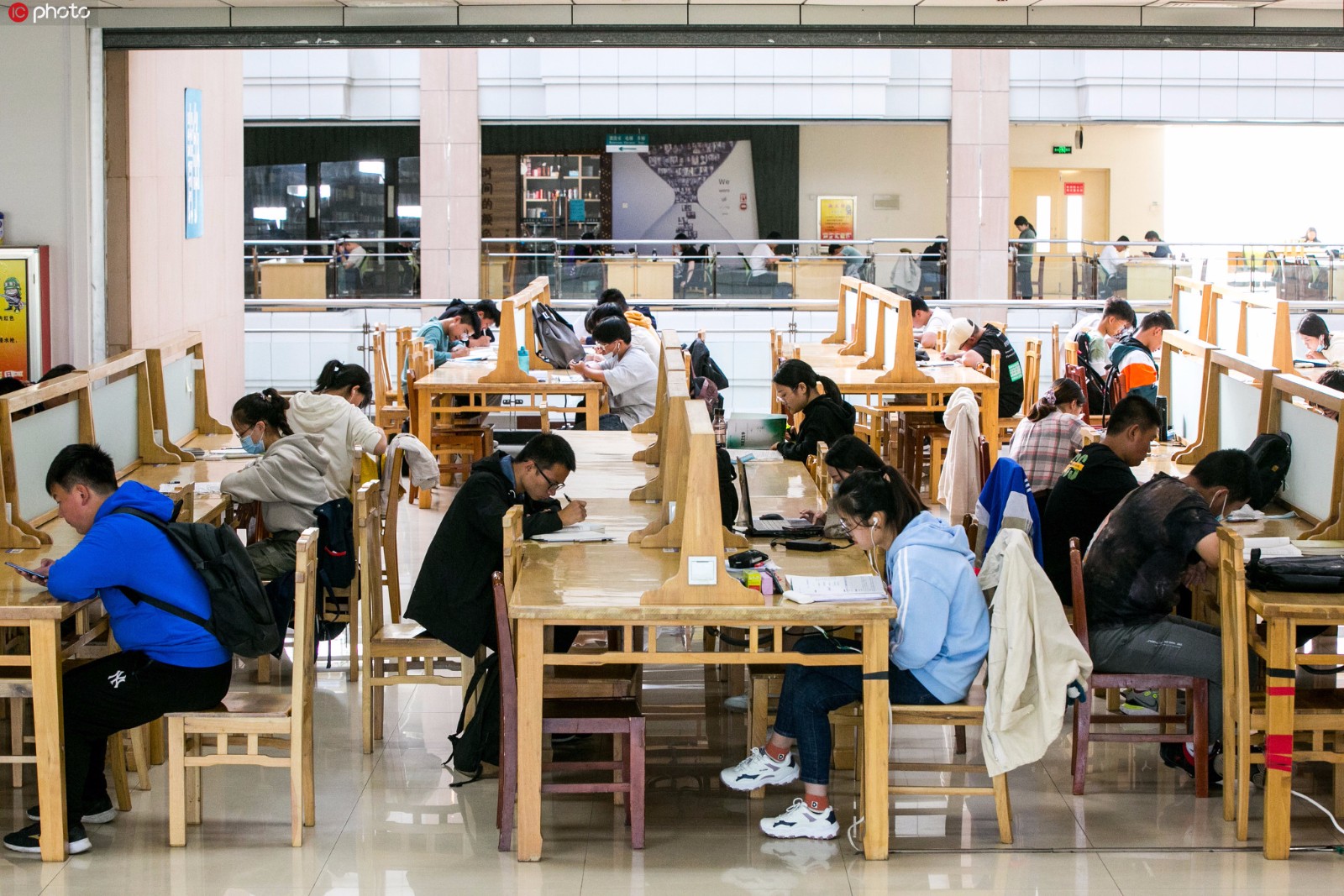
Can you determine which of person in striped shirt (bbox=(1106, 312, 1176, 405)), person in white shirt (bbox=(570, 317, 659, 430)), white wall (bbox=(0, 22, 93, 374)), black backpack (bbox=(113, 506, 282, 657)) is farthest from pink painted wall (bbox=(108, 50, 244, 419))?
person in striped shirt (bbox=(1106, 312, 1176, 405))

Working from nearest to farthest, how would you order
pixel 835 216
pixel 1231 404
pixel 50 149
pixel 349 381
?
1. pixel 1231 404
2. pixel 349 381
3. pixel 50 149
4. pixel 835 216

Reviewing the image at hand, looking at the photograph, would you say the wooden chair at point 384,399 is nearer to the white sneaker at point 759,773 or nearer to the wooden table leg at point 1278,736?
the white sneaker at point 759,773

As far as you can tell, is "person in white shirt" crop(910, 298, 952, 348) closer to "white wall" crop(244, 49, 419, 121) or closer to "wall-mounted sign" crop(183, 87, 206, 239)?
"wall-mounted sign" crop(183, 87, 206, 239)

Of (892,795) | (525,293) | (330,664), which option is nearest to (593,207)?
(525,293)

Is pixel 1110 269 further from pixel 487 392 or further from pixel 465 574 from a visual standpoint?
pixel 465 574

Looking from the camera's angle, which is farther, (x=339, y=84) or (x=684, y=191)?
(x=684, y=191)

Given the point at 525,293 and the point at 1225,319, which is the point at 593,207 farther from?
the point at 1225,319

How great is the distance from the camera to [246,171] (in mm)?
21047

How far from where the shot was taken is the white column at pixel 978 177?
1703cm

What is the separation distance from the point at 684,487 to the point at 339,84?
13964 mm

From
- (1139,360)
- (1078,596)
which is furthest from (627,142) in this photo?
(1078,596)

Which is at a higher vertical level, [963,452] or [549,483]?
[549,483]

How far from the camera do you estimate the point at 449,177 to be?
56.0 feet

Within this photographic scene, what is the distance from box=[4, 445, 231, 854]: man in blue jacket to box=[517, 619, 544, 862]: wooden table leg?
922mm
